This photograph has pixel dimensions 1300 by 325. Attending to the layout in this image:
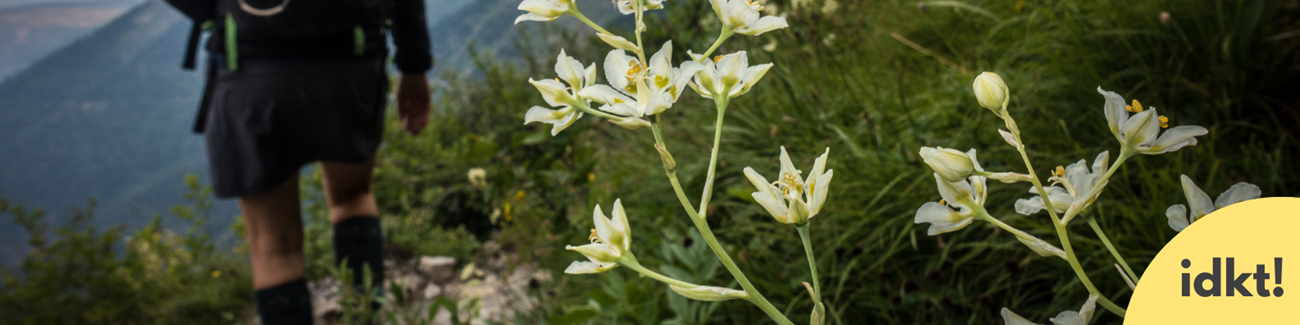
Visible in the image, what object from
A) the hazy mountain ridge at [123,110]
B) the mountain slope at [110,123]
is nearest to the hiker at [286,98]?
the hazy mountain ridge at [123,110]

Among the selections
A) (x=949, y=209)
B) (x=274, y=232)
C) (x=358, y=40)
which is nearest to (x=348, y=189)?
(x=274, y=232)

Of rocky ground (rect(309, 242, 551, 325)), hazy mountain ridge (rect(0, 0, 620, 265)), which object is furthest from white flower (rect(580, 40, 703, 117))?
hazy mountain ridge (rect(0, 0, 620, 265))

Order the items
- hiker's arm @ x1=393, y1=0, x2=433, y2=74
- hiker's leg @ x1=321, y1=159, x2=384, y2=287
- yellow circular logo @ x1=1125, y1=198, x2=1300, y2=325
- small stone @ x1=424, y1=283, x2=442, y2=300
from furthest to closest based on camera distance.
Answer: small stone @ x1=424, y1=283, x2=442, y2=300 → hiker's leg @ x1=321, y1=159, x2=384, y2=287 → hiker's arm @ x1=393, y1=0, x2=433, y2=74 → yellow circular logo @ x1=1125, y1=198, x2=1300, y2=325

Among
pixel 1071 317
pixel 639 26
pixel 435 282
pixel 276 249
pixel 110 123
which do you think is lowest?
pixel 435 282

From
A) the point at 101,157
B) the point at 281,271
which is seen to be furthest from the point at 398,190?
the point at 101,157

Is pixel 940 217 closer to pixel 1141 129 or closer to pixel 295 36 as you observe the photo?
pixel 1141 129

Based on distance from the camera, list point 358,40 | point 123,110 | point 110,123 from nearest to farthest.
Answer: point 358,40 → point 110,123 → point 123,110

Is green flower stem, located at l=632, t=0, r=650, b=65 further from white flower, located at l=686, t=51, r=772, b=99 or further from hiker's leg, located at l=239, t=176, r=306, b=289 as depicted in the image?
hiker's leg, located at l=239, t=176, r=306, b=289
